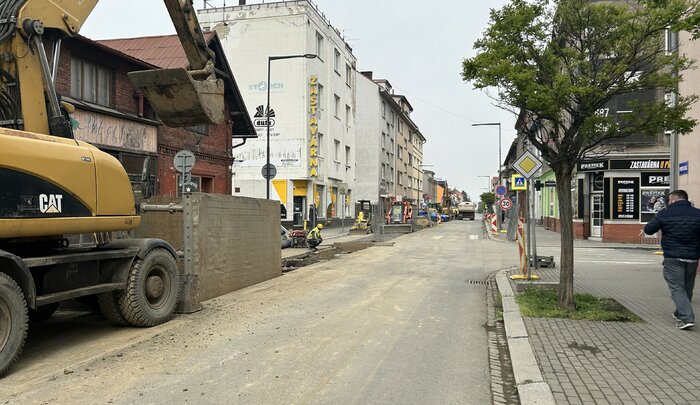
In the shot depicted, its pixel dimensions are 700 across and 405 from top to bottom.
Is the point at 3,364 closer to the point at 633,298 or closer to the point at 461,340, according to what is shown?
the point at 461,340

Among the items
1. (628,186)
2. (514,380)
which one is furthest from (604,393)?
(628,186)

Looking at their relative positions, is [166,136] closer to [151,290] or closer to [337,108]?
[151,290]

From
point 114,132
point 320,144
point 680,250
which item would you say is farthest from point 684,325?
point 320,144

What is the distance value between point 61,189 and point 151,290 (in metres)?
2.04

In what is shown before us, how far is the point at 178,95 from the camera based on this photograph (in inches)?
278

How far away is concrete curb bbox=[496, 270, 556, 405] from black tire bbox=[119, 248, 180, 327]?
4.49 metres

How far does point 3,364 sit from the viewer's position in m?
4.75

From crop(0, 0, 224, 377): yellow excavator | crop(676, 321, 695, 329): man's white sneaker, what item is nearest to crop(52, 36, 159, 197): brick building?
crop(0, 0, 224, 377): yellow excavator

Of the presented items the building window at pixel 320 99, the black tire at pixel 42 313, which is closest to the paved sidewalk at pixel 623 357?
the black tire at pixel 42 313

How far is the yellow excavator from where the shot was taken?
497 cm

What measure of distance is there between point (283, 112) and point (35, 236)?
2890 centimetres

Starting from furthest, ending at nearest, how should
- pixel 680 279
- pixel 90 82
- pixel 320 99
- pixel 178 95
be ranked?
pixel 320 99, pixel 90 82, pixel 178 95, pixel 680 279

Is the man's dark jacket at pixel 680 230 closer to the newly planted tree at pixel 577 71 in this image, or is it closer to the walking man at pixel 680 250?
the walking man at pixel 680 250

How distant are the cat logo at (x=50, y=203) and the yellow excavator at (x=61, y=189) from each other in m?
0.01
